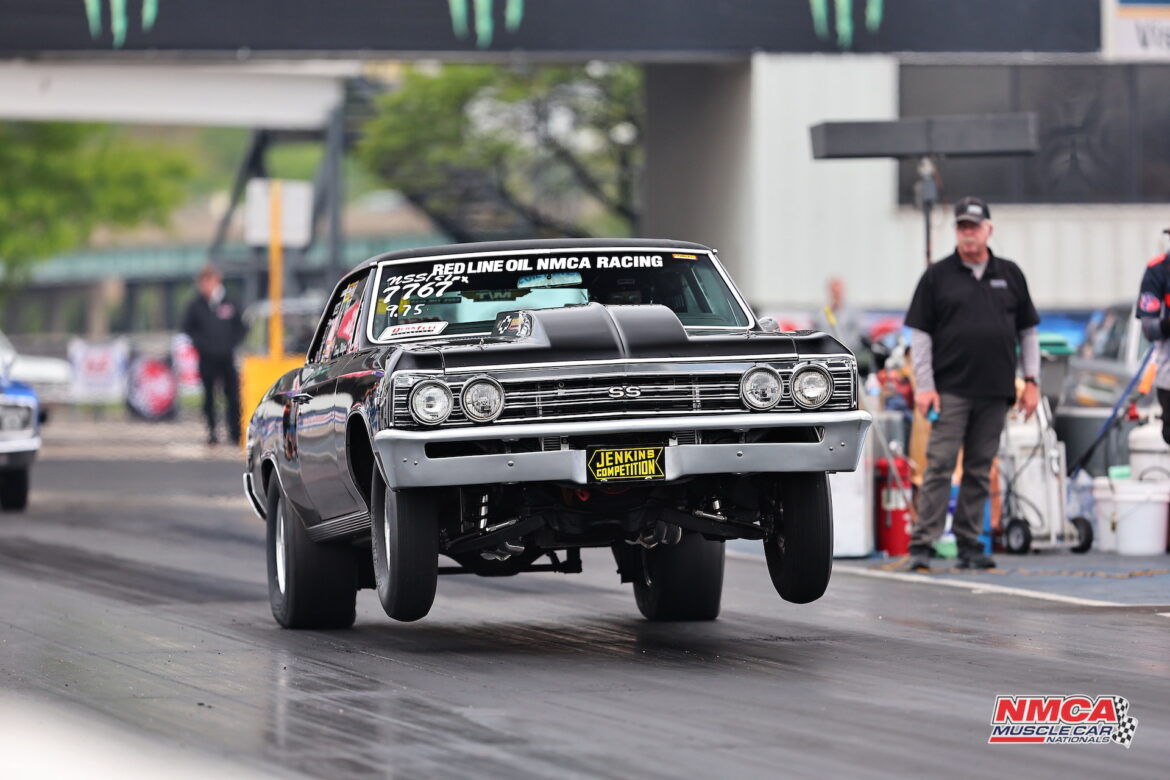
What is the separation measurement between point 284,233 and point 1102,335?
35.7 feet

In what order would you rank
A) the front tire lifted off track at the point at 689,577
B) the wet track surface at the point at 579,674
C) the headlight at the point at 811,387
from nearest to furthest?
the wet track surface at the point at 579,674 → the headlight at the point at 811,387 → the front tire lifted off track at the point at 689,577

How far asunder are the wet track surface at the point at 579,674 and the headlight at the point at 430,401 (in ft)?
3.17

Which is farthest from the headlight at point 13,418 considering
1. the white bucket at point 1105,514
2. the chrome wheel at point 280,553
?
the white bucket at point 1105,514

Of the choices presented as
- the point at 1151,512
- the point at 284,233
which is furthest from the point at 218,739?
the point at 284,233

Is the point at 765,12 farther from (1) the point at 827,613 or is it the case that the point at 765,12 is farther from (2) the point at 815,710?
(2) the point at 815,710

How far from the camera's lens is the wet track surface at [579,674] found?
6598mm

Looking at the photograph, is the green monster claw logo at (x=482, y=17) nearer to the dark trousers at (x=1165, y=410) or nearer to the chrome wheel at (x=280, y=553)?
the dark trousers at (x=1165, y=410)

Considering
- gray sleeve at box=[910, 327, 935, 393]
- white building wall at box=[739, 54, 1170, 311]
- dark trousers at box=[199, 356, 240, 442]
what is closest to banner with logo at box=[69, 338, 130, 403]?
dark trousers at box=[199, 356, 240, 442]

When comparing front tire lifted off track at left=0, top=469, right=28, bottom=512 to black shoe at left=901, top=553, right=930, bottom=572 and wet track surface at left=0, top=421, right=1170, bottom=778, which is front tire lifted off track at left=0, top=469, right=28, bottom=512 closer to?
wet track surface at left=0, top=421, right=1170, bottom=778

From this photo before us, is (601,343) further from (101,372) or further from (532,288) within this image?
(101,372)

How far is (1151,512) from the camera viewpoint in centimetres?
1383

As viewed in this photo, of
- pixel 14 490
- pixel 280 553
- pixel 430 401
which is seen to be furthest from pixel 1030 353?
pixel 14 490

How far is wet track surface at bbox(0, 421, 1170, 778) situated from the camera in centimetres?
660

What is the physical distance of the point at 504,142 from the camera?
47125 millimetres
